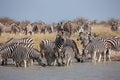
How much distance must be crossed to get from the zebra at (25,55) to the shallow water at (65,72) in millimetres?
280

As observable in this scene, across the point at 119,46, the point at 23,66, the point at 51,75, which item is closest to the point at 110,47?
the point at 119,46

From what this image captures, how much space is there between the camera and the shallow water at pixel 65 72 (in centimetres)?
1316

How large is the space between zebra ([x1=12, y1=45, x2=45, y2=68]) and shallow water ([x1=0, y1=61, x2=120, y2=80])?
11.0 inches

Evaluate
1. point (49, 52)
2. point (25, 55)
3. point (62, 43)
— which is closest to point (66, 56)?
point (49, 52)

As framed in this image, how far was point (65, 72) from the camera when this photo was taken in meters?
Result: 14.4

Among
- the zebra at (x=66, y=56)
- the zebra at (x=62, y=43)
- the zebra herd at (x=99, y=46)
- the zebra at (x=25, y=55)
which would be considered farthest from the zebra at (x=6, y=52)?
the zebra herd at (x=99, y=46)

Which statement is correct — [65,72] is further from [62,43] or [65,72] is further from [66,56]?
[62,43]

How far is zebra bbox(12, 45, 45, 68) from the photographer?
1609 centimetres

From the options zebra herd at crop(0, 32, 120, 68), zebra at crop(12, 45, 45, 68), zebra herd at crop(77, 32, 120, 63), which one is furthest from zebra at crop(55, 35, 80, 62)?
zebra at crop(12, 45, 45, 68)

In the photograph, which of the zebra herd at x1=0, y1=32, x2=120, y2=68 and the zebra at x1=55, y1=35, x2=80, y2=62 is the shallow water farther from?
the zebra at x1=55, y1=35, x2=80, y2=62

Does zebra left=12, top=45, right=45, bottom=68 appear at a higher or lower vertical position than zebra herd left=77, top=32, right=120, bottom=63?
lower

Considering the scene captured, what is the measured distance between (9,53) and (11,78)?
142 inches

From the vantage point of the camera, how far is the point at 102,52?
18625mm

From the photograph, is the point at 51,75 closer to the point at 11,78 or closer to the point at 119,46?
the point at 11,78
